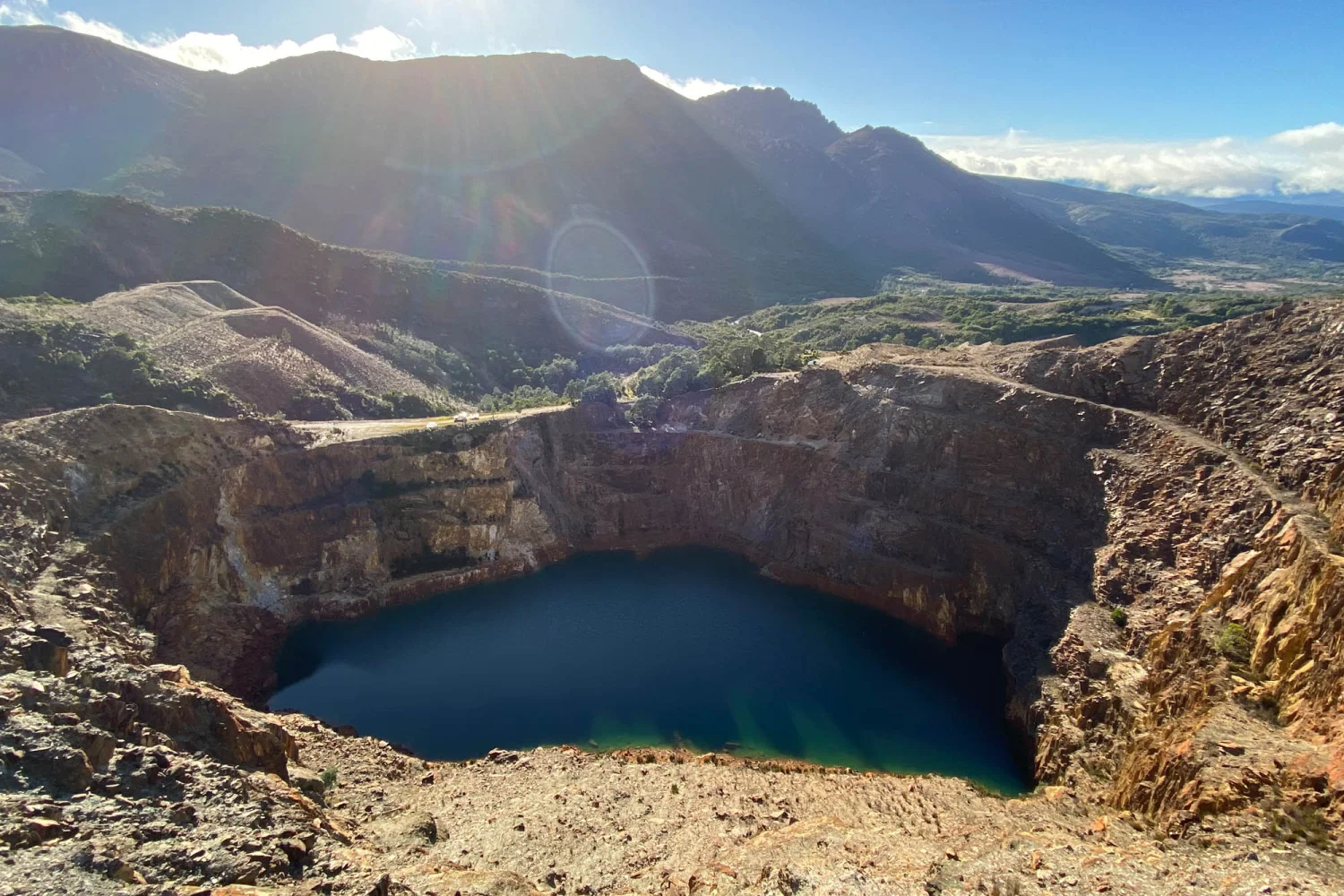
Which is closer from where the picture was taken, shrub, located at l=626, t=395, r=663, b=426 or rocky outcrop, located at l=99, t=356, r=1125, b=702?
rocky outcrop, located at l=99, t=356, r=1125, b=702

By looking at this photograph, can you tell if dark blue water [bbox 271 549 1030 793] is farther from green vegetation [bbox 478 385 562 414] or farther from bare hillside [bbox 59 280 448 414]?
bare hillside [bbox 59 280 448 414]

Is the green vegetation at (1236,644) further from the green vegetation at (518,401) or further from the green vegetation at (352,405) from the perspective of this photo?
the green vegetation at (352,405)

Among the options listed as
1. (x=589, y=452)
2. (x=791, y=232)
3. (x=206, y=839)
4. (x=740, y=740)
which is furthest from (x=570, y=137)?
(x=206, y=839)

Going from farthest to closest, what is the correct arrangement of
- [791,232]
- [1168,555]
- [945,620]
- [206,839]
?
[791,232]
[945,620]
[1168,555]
[206,839]

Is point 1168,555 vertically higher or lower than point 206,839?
higher

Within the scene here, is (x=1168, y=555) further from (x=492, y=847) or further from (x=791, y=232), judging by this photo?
(x=791, y=232)

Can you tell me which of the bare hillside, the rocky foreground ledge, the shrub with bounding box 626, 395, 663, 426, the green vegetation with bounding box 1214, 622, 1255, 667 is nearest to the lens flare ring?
the bare hillside
